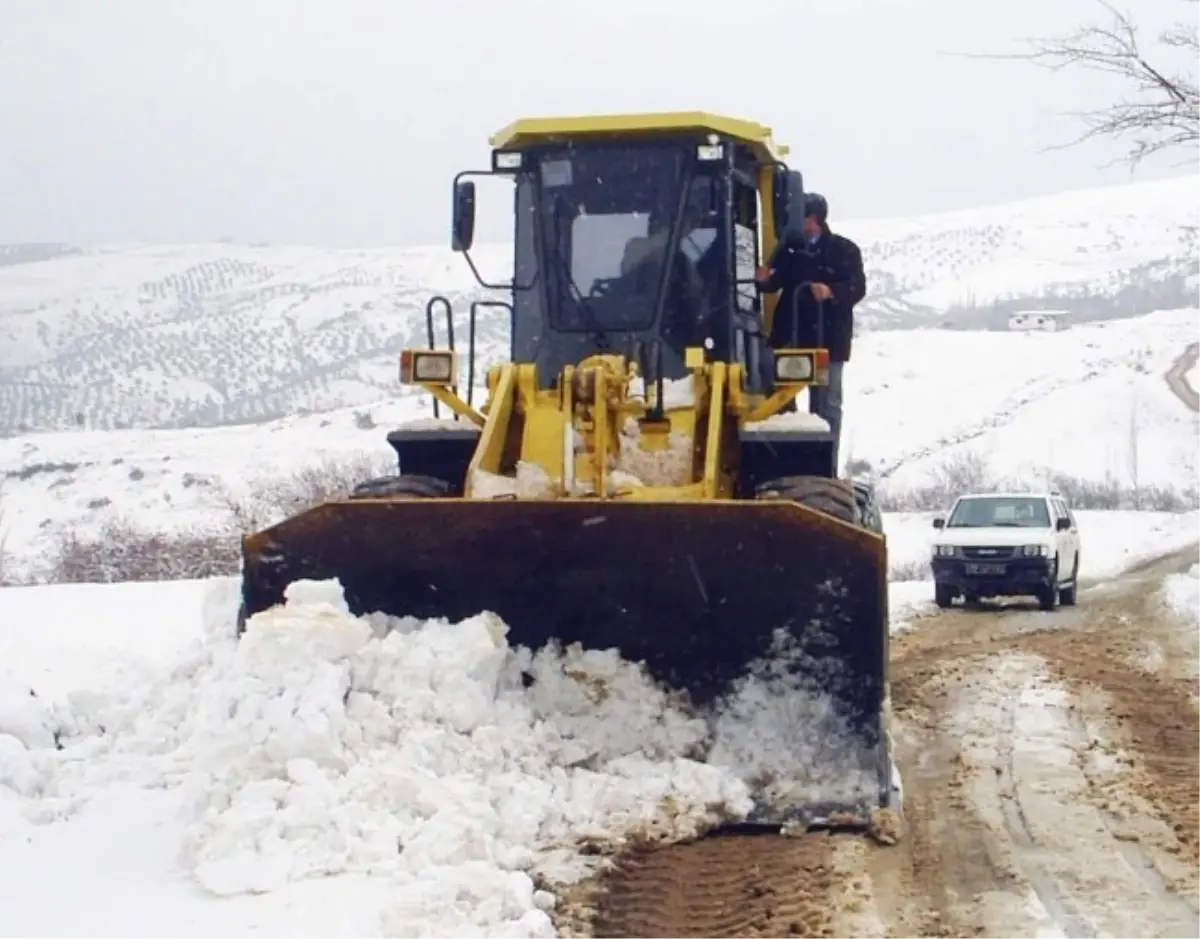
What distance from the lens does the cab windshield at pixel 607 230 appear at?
26.2 feet

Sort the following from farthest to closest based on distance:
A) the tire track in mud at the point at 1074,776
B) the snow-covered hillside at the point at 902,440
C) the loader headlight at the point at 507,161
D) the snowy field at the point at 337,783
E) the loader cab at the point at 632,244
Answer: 1. the snow-covered hillside at the point at 902,440
2. the loader headlight at the point at 507,161
3. the loader cab at the point at 632,244
4. the tire track in mud at the point at 1074,776
5. the snowy field at the point at 337,783

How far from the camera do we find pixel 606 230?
8.14 meters

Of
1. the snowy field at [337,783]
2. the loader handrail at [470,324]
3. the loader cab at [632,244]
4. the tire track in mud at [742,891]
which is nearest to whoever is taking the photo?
the snowy field at [337,783]

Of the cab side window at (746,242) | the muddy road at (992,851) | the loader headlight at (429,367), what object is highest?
the cab side window at (746,242)

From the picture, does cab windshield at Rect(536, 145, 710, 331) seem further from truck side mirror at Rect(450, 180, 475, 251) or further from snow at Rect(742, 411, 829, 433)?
snow at Rect(742, 411, 829, 433)

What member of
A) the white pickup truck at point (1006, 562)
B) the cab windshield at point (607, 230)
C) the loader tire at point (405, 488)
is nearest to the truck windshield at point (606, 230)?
the cab windshield at point (607, 230)

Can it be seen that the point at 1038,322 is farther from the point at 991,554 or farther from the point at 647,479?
the point at 647,479

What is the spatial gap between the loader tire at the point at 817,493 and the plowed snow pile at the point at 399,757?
1.07 metres

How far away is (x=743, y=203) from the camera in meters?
8.26

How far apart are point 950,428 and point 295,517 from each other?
51.6 metres

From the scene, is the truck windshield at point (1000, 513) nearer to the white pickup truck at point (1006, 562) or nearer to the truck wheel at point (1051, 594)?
the white pickup truck at point (1006, 562)

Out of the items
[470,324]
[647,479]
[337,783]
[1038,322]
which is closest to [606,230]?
[470,324]

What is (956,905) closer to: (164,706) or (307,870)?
(307,870)

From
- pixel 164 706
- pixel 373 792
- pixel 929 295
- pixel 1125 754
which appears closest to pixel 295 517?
pixel 164 706
